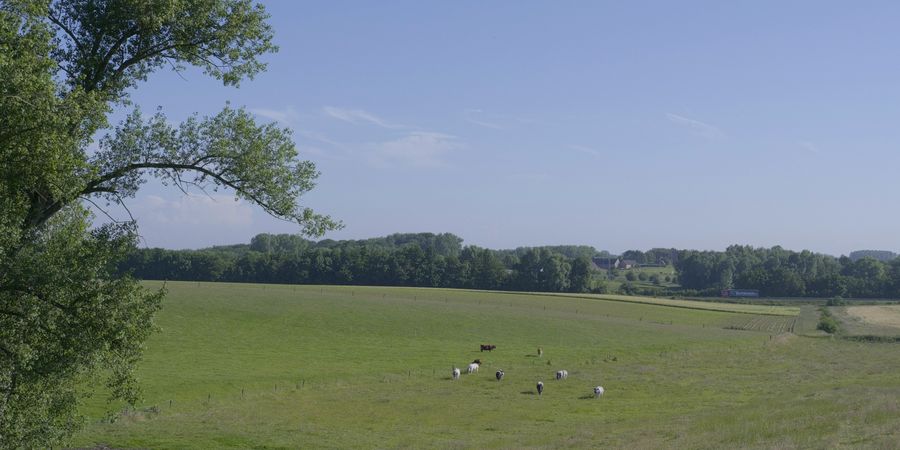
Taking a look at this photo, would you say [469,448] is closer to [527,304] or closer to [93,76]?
[93,76]

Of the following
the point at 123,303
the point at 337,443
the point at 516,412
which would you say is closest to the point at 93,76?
the point at 123,303

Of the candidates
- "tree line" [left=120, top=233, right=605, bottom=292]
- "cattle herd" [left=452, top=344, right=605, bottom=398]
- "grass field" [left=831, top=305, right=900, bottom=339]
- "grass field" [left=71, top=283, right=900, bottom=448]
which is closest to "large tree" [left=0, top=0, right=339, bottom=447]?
"grass field" [left=71, top=283, right=900, bottom=448]

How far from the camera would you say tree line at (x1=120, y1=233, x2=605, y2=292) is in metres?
166

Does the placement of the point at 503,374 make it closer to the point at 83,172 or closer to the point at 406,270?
the point at 83,172

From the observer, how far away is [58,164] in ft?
51.5

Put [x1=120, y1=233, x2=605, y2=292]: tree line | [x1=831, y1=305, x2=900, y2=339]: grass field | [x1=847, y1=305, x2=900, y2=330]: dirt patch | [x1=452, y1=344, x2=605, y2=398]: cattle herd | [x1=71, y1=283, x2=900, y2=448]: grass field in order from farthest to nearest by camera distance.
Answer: [x1=120, y1=233, x2=605, y2=292]: tree line
[x1=847, y1=305, x2=900, y2=330]: dirt patch
[x1=831, y1=305, x2=900, y2=339]: grass field
[x1=452, y1=344, x2=605, y2=398]: cattle herd
[x1=71, y1=283, x2=900, y2=448]: grass field

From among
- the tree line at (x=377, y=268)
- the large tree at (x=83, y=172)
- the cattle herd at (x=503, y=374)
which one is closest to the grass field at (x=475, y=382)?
the cattle herd at (x=503, y=374)

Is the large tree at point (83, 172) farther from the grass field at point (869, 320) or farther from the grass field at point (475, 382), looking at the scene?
the grass field at point (869, 320)

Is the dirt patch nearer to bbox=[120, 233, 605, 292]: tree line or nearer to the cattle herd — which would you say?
bbox=[120, 233, 605, 292]: tree line

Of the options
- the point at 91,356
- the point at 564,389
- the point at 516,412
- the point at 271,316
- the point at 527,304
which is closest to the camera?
the point at 91,356

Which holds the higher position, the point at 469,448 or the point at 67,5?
the point at 67,5

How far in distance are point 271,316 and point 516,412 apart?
1944 inches

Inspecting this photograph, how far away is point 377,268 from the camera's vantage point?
176m

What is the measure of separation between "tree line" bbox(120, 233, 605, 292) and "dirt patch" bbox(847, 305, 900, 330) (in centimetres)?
5831
